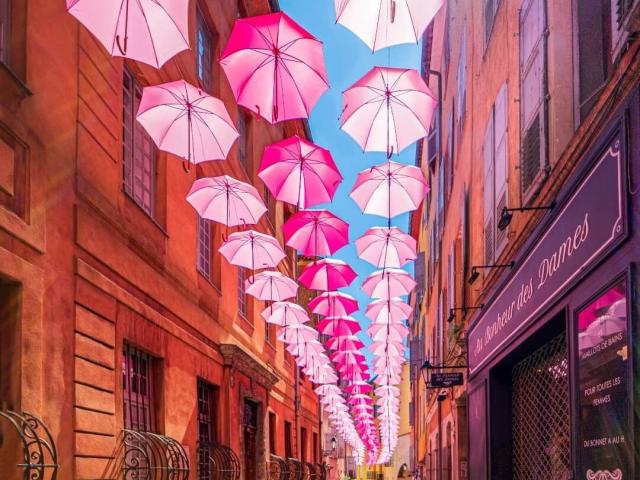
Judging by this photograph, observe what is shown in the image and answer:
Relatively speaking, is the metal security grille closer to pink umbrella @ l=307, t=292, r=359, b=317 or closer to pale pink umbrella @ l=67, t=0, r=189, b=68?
pale pink umbrella @ l=67, t=0, r=189, b=68

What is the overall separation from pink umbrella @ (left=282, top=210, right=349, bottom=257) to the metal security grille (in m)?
7.54

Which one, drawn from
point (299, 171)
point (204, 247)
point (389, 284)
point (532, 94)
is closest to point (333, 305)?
point (389, 284)

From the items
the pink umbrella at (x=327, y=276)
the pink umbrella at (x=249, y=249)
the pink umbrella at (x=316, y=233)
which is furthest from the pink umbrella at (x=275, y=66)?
the pink umbrella at (x=327, y=276)

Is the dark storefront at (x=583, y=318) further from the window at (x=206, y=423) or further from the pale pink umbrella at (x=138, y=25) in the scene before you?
the window at (x=206, y=423)

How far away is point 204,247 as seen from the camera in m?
18.2

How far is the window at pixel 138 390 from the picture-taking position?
12115 mm

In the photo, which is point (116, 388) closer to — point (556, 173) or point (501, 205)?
point (501, 205)

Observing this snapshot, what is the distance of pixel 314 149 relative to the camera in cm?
1455

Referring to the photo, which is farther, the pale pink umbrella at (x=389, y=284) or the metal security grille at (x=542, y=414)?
the pale pink umbrella at (x=389, y=284)

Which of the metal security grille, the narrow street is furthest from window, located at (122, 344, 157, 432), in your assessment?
the metal security grille

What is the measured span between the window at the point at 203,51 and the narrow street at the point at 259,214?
72 mm

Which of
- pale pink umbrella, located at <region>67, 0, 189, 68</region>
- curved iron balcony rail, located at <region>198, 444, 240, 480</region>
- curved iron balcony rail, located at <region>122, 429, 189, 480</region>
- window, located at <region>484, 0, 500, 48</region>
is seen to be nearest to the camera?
pale pink umbrella, located at <region>67, 0, 189, 68</region>

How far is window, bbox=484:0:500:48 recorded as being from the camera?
39.5 feet

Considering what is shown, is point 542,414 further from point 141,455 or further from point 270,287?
point 270,287
